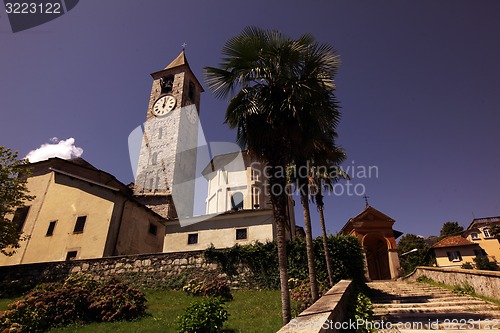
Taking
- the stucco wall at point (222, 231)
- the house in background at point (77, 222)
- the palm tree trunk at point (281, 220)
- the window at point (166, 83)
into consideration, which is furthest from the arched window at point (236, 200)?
the window at point (166, 83)

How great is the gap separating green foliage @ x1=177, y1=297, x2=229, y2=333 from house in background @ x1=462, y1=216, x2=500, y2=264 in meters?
46.7

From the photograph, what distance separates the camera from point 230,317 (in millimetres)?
9688

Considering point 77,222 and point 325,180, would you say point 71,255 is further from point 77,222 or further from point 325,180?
point 325,180

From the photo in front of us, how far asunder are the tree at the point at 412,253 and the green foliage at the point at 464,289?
109ft

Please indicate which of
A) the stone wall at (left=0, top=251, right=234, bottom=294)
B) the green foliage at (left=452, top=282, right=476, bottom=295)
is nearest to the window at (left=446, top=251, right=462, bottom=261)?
the green foliage at (left=452, top=282, right=476, bottom=295)

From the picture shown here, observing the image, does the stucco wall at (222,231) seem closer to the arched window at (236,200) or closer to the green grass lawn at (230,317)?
the arched window at (236,200)

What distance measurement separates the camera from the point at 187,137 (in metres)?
42.4

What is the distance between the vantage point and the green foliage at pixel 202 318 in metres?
6.67

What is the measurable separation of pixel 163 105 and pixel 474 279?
42.6m

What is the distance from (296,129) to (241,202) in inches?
917

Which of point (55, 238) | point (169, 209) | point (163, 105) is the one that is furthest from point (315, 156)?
point (163, 105)

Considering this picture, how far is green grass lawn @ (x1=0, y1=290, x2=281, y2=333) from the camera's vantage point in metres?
8.30

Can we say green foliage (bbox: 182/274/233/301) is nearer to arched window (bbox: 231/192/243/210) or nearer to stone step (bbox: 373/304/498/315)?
stone step (bbox: 373/304/498/315)

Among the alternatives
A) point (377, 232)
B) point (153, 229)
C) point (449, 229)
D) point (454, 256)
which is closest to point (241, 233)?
point (153, 229)
